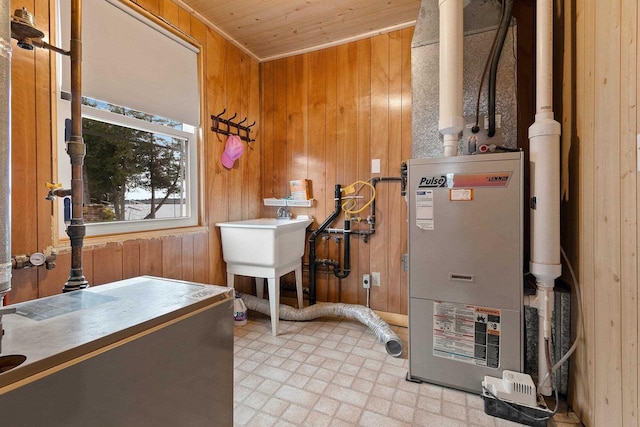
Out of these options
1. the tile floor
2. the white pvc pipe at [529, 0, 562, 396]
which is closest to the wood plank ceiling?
the white pvc pipe at [529, 0, 562, 396]

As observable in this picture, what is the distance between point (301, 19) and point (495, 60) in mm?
1452

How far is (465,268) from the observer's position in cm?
158

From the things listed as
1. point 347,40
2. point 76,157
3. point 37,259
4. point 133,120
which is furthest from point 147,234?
point 347,40

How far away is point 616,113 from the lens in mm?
1095

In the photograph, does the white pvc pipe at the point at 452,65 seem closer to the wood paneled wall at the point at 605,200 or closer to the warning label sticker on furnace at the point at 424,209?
the warning label sticker on furnace at the point at 424,209

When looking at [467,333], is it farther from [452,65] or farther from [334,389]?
[452,65]

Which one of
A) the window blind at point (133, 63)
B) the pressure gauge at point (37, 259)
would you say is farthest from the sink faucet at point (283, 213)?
the pressure gauge at point (37, 259)

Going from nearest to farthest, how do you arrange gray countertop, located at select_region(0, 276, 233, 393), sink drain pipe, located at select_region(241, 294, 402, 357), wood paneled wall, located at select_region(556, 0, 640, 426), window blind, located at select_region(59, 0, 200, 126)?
gray countertop, located at select_region(0, 276, 233, 393) < wood paneled wall, located at select_region(556, 0, 640, 426) < window blind, located at select_region(59, 0, 200, 126) < sink drain pipe, located at select_region(241, 294, 402, 357)

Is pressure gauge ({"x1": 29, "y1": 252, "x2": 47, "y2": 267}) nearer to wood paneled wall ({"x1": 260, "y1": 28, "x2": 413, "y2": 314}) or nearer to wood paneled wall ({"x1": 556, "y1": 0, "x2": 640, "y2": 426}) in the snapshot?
wood paneled wall ({"x1": 260, "y1": 28, "x2": 413, "y2": 314})

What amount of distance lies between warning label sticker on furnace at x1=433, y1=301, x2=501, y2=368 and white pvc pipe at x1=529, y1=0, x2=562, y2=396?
213 millimetres

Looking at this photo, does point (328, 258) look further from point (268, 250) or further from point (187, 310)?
point (187, 310)

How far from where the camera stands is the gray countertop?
2.01ft

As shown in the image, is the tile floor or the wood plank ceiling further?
the wood plank ceiling

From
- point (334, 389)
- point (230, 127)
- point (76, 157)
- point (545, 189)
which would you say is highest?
point (230, 127)
